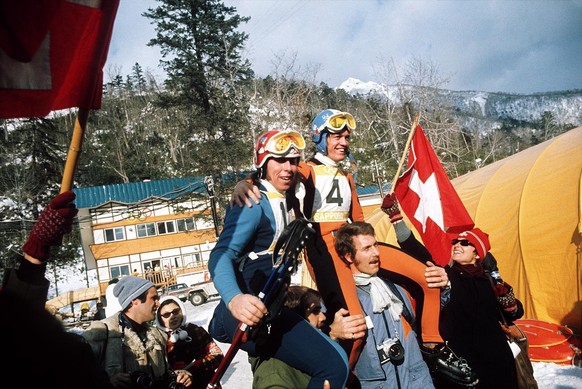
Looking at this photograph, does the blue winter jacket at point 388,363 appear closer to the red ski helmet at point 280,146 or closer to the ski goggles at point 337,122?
the red ski helmet at point 280,146

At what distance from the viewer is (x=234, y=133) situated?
34438 millimetres

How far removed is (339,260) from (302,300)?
54 cm

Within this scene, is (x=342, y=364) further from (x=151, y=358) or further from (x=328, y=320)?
(x=151, y=358)

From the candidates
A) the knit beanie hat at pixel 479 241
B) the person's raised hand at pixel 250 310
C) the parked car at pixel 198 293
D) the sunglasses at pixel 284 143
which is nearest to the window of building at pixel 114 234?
the parked car at pixel 198 293

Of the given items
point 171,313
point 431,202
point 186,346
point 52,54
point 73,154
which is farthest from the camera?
point 431,202

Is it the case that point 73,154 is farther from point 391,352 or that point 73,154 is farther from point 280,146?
point 391,352

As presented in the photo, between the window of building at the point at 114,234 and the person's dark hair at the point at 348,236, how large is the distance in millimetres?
40933

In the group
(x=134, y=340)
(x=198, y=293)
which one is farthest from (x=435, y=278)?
(x=198, y=293)

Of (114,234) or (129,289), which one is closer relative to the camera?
(129,289)

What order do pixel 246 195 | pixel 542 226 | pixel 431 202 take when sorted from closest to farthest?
pixel 246 195
pixel 431 202
pixel 542 226

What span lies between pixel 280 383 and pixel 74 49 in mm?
2684

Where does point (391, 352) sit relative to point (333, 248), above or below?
below

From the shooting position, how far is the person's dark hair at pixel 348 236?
3.57m

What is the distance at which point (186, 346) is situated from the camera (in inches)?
182
